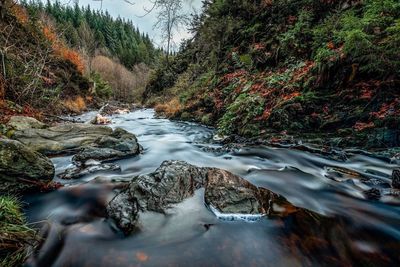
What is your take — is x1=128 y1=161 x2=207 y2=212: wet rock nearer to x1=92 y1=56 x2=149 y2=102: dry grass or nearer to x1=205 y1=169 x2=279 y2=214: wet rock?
x1=205 y1=169 x2=279 y2=214: wet rock

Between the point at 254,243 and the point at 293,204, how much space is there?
1024mm

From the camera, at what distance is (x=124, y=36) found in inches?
3115

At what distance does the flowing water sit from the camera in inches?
88.4

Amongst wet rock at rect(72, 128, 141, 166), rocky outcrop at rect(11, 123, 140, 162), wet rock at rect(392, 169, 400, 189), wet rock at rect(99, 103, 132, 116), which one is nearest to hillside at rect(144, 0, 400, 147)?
wet rock at rect(392, 169, 400, 189)

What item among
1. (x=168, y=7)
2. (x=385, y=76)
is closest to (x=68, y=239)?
(x=385, y=76)

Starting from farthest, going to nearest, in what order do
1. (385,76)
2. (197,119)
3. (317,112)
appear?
(197,119) → (317,112) → (385,76)

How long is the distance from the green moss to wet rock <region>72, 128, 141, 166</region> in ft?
7.15

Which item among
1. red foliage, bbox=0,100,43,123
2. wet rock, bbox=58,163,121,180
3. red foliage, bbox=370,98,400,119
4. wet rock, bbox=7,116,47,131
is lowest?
wet rock, bbox=58,163,121,180

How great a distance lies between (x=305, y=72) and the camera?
7.12m

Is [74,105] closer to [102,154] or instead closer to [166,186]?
[102,154]

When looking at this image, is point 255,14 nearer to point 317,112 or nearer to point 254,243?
point 317,112

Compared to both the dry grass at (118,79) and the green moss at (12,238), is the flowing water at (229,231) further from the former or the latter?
the dry grass at (118,79)

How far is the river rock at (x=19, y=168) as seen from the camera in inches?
117

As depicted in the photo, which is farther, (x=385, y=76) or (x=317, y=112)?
(x=317, y=112)
